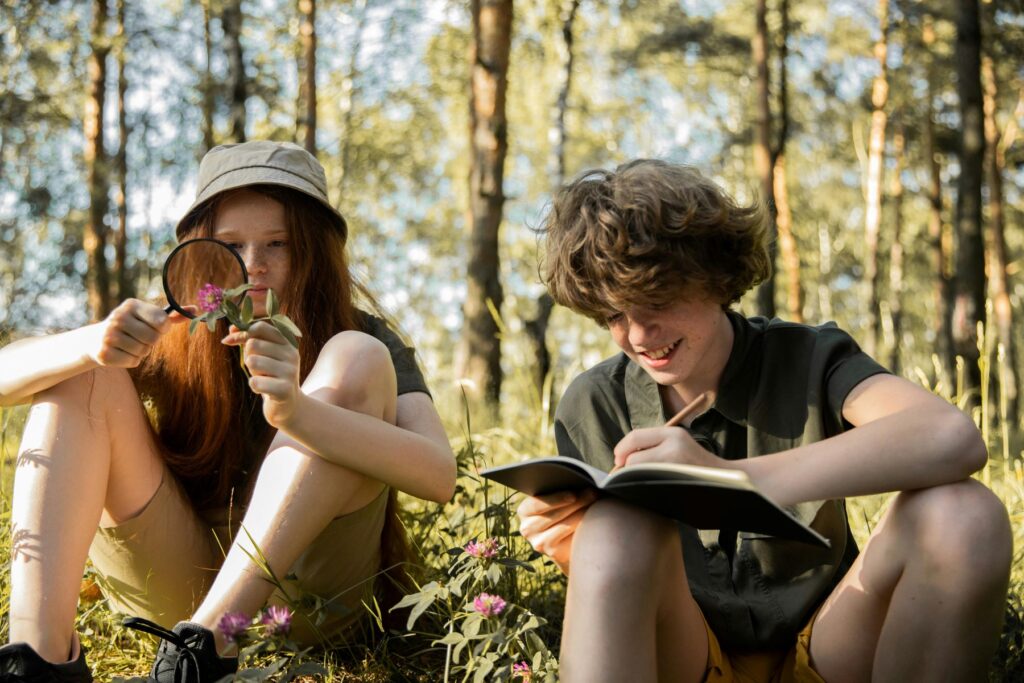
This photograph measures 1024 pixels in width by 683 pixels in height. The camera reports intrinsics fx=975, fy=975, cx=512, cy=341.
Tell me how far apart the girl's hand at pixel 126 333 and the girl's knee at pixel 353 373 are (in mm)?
325

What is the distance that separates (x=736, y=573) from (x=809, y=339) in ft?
1.54

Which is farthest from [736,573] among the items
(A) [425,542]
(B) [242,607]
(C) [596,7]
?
(C) [596,7]

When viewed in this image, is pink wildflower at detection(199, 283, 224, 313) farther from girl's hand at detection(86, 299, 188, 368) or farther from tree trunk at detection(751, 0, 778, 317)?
tree trunk at detection(751, 0, 778, 317)

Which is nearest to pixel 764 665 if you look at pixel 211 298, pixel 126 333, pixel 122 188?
pixel 211 298

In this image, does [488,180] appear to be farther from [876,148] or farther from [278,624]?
[876,148]

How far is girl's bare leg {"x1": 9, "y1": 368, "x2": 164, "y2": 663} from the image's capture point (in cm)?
182

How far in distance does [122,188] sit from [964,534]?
487 inches

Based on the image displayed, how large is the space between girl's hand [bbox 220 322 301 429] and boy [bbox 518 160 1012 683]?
1.57 ft

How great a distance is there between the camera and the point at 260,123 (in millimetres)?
14477

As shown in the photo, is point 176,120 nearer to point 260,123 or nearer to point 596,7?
point 260,123

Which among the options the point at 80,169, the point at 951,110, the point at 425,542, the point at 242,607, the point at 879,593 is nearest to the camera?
the point at 879,593

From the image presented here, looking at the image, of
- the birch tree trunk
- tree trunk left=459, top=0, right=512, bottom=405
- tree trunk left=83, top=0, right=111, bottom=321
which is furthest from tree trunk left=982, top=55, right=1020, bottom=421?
tree trunk left=83, top=0, right=111, bottom=321

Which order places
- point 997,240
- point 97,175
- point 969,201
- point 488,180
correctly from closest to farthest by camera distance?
point 488,180 < point 969,201 < point 97,175 < point 997,240

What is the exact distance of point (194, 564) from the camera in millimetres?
2166
